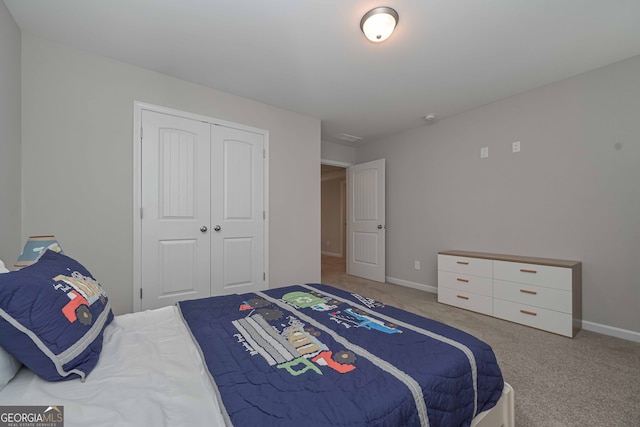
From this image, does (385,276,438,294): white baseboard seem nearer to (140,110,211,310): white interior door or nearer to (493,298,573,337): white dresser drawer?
(493,298,573,337): white dresser drawer

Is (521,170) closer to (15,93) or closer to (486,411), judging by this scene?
(486,411)

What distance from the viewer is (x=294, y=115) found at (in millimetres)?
3648

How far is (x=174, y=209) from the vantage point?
2764 mm

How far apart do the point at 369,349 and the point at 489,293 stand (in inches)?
102

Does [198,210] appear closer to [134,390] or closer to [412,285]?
[134,390]

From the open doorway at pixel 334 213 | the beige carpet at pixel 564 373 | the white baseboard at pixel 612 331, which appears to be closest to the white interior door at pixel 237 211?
the beige carpet at pixel 564 373

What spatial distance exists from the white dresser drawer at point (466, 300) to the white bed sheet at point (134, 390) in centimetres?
311

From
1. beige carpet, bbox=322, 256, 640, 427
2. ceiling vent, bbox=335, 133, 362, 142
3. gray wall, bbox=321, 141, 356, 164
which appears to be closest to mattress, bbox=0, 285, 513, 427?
beige carpet, bbox=322, 256, 640, 427

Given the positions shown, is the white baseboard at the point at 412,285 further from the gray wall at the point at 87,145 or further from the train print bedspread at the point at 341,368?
the gray wall at the point at 87,145

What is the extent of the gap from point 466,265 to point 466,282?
0.66ft

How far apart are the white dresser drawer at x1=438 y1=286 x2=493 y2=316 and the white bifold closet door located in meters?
2.29

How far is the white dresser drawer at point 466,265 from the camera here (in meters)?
3.07

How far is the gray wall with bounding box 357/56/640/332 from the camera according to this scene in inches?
97.9

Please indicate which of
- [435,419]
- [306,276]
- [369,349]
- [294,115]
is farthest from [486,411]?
[294,115]
